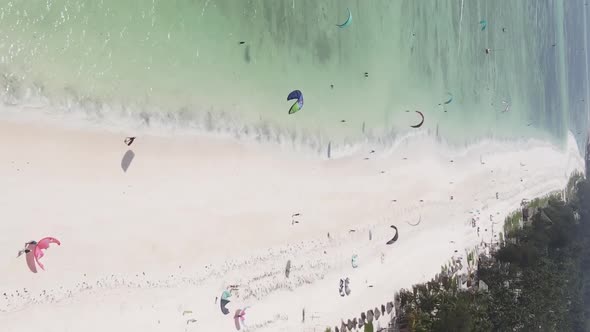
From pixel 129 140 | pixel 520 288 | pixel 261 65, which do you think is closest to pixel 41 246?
pixel 129 140

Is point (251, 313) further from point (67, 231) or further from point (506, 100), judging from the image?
point (506, 100)

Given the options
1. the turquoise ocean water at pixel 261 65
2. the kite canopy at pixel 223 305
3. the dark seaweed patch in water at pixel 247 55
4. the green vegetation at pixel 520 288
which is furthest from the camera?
the green vegetation at pixel 520 288

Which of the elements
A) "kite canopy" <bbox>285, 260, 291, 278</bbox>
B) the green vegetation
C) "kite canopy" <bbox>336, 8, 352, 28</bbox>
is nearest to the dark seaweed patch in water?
"kite canopy" <bbox>336, 8, 352, 28</bbox>

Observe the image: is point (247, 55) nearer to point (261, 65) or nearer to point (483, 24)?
point (261, 65)

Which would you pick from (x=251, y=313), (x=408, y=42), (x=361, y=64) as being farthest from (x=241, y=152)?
(x=408, y=42)

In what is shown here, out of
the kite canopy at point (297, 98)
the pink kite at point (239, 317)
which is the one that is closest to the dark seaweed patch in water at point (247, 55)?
the kite canopy at point (297, 98)

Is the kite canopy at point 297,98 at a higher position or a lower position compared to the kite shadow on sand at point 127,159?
higher

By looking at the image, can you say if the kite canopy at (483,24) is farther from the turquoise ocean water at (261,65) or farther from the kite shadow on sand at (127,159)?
the kite shadow on sand at (127,159)
